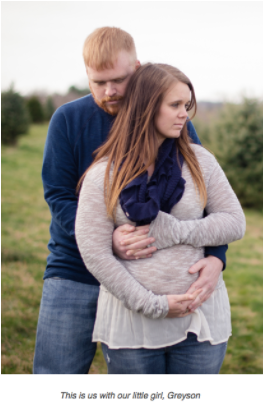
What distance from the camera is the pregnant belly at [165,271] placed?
159 centimetres

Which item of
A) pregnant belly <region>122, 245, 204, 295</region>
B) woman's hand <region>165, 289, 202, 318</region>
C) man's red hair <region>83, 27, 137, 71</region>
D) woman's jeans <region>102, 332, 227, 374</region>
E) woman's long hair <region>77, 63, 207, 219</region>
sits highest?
man's red hair <region>83, 27, 137, 71</region>

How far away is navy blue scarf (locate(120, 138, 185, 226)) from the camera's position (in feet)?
4.94

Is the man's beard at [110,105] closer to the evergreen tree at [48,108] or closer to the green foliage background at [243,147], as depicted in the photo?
the green foliage background at [243,147]

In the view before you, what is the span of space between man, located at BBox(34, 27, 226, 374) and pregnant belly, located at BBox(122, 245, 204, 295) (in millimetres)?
179

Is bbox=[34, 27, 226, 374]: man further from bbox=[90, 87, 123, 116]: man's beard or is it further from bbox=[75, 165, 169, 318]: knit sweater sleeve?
bbox=[75, 165, 169, 318]: knit sweater sleeve

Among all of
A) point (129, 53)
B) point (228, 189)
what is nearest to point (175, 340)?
point (228, 189)

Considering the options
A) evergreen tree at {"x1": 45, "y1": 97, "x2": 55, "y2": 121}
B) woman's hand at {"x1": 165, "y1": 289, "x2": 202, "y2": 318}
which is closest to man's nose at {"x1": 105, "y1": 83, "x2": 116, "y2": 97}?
woman's hand at {"x1": 165, "y1": 289, "x2": 202, "y2": 318}

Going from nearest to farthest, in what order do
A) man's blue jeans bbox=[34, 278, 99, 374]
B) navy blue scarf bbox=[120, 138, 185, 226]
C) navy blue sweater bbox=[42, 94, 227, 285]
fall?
navy blue scarf bbox=[120, 138, 185, 226] → navy blue sweater bbox=[42, 94, 227, 285] → man's blue jeans bbox=[34, 278, 99, 374]

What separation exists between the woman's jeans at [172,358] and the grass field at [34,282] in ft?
6.59

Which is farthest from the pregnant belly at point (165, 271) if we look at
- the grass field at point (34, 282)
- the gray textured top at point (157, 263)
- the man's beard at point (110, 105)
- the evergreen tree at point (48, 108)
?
the evergreen tree at point (48, 108)

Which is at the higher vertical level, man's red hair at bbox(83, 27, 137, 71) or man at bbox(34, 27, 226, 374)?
man's red hair at bbox(83, 27, 137, 71)

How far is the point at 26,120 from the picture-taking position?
16.7 metres

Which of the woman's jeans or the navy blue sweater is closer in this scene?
the woman's jeans

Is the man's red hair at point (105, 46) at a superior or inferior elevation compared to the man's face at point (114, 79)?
superior
